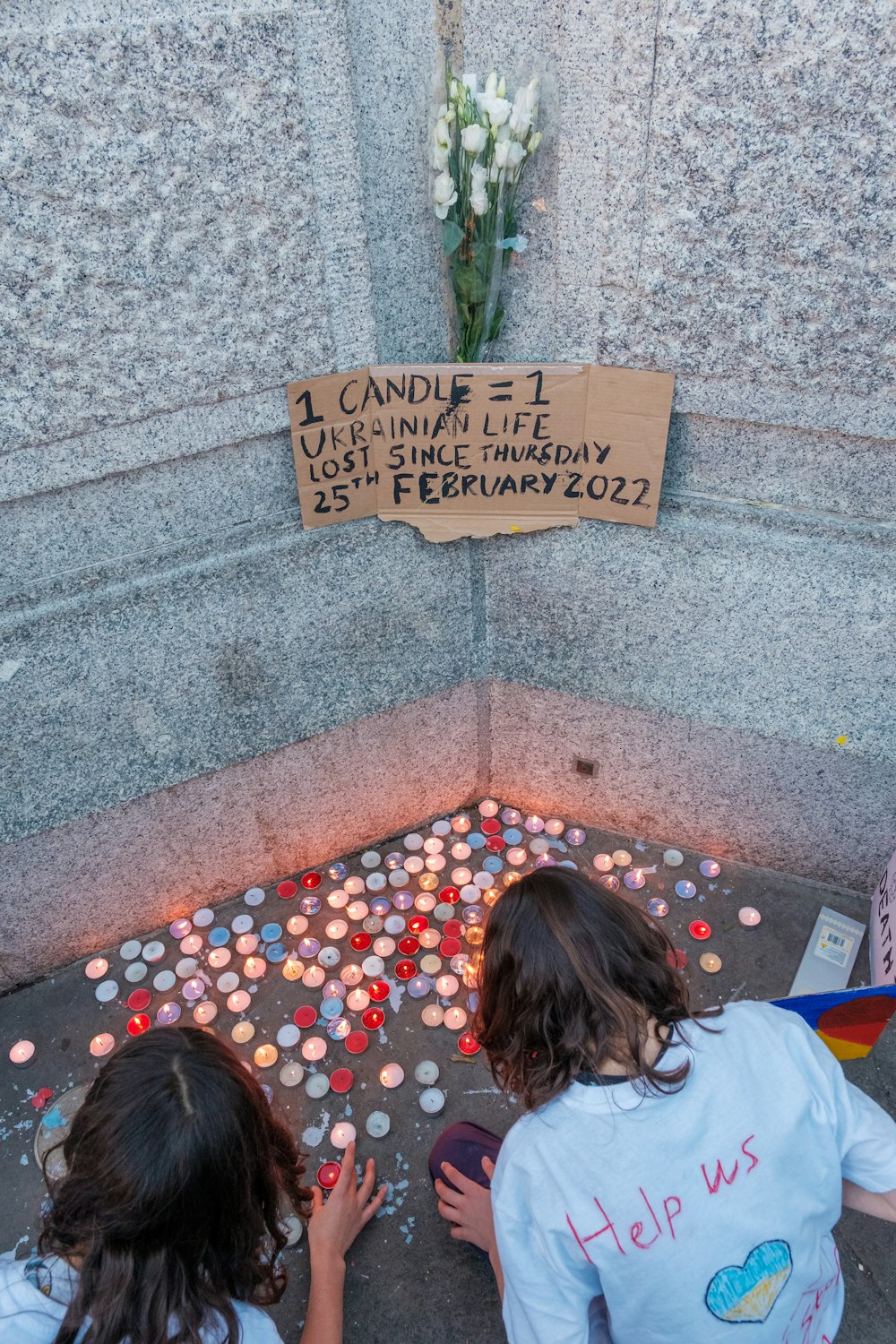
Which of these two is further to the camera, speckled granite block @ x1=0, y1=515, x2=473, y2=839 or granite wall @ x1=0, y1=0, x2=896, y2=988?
speckled granite block @ x1=0, y1=515, x2=473, y2=839

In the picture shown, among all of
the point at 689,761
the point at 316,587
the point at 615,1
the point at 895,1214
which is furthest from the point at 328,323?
the point at 895,1214

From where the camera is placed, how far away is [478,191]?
215cm

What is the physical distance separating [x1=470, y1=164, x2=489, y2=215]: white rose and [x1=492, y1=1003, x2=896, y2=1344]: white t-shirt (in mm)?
1889

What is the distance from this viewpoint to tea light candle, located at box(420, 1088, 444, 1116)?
8.05ft

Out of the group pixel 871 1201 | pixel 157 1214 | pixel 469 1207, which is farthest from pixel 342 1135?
pixel 871 1201

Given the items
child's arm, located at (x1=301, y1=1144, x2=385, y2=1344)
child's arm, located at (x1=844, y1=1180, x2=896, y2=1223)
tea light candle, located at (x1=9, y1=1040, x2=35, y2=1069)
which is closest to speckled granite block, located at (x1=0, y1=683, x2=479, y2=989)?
tea light candle, located at (x1=9, y1=1040, x2=35, y2=1069)

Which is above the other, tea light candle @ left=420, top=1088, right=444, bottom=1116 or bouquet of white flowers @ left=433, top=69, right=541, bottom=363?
bouquet of white flowers @ left=433, top=69, right=541, bottom=363

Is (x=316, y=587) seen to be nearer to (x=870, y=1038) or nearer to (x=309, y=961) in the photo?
(x=309, y=961)

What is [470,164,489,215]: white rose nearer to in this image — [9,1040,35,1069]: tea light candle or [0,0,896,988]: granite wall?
[0,0,896,988]: granite wall

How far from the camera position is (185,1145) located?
140 cm

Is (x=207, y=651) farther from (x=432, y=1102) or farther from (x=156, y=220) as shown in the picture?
(x=432, y=1102)

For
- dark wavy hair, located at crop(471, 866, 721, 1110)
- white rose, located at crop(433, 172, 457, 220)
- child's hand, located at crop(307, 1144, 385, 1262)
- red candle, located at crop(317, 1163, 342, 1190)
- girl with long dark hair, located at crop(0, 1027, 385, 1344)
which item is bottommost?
red candle, located at crop(317, 1163, 342, 1190)

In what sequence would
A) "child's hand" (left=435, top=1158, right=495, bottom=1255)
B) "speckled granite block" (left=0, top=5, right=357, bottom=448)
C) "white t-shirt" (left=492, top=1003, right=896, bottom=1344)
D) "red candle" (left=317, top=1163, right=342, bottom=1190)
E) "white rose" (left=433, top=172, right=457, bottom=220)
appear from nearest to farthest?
1. "white t-shirt" (left=492, top=1003, right=896, bottom=1344)
2. "speckled granite block" (left=0, top=5, right=357, bottom=448)
3. "child's hand" (left=435, top=1158, right=495, bottom=1255)
4. "white rose" (left=433, top=172, right=457, bottom=220)
5. "red candle" (left=317, top=1163, right=342, bottom=1190)

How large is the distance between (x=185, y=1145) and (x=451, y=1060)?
131 centimetres
